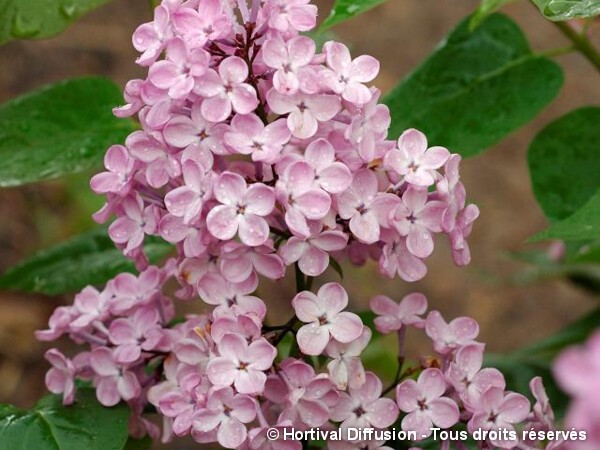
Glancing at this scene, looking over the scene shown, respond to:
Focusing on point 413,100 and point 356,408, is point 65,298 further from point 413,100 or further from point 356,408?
point 356,408

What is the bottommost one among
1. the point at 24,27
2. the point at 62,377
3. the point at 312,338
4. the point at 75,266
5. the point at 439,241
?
the point at 439,241

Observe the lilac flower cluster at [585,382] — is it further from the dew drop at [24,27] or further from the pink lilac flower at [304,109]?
the dew drop at [24,27]

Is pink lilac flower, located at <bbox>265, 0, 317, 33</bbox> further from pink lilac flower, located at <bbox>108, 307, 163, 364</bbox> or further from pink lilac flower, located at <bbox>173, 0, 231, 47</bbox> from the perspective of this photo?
pink lilac flower, located at <bbox>108, 307, 163, 364</bbox>

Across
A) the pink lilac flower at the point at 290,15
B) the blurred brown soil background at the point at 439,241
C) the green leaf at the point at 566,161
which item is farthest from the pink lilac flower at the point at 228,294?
the blurred brown soil background at the point at 439,241

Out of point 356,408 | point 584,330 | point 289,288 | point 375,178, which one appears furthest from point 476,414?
point 289,288

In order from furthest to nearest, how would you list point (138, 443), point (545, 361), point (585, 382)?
point (545, 361) < point (138, 443) < point (585, 382)

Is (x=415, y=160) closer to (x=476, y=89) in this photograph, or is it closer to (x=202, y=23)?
(x=202, y=23)

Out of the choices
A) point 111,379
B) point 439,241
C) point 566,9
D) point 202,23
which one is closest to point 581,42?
point 566,9

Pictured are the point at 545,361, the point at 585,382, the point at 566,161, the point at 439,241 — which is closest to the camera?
the point at 585,382
